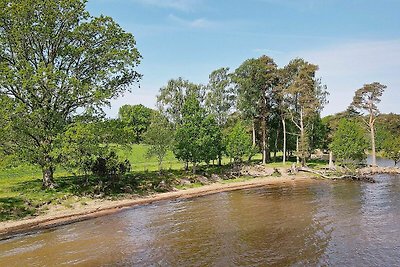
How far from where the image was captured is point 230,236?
73.5 ft

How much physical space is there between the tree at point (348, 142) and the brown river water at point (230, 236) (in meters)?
22.9

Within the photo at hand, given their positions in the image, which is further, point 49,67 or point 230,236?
point 49,67

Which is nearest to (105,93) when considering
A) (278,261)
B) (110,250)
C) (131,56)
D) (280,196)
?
(131,56)

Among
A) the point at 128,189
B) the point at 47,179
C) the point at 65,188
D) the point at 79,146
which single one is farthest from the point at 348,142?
the point at 47,179

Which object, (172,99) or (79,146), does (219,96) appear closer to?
(172,99)

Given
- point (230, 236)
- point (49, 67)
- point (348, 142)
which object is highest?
point (49, 67)

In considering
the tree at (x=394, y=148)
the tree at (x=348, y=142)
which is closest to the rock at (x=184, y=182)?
the tree at (x=348, y=142)

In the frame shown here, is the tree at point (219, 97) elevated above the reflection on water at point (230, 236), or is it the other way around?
the tree at point (219, 97)

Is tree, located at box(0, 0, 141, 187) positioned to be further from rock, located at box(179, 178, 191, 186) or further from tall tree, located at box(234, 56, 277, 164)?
tall tree, located at box(234, 56, 277, 164)

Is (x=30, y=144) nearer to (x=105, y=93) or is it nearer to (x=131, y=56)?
(x=105, y=93)

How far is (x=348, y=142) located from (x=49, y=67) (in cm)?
4602

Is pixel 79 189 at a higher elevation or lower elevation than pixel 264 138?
lower

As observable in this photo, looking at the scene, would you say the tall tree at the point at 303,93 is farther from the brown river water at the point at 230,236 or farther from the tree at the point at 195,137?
the brown river water at the point at 230,236

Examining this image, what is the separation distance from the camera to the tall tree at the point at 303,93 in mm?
59500
